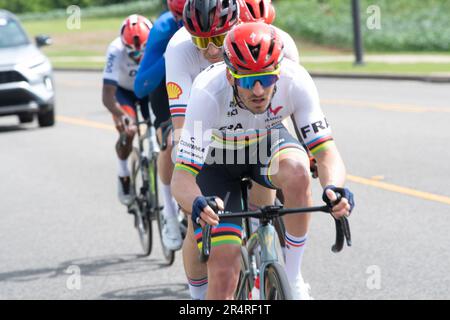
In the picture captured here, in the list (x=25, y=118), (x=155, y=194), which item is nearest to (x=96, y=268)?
(x=155, y=194)

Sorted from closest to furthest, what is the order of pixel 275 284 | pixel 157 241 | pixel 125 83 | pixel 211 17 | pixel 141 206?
pixel 275 284 < pixel 211 17 < pixel 141 206 < pixel 157 241 < pixel 125 83

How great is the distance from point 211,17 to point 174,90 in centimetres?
74

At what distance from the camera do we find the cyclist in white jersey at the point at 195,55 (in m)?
5.61

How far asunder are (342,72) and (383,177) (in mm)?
15593

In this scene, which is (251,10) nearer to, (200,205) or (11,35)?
(200,205)

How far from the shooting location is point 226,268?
5047 millimetres

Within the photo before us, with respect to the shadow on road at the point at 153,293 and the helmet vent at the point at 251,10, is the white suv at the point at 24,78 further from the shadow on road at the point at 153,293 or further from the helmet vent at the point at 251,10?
the helmet vent at the point at 251,10

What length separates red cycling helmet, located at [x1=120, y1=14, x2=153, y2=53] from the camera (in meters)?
8.51

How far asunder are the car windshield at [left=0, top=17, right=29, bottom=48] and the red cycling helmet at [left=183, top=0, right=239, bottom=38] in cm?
1289

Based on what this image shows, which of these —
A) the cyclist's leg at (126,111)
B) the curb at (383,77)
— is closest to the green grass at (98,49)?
the curb at (383,77)

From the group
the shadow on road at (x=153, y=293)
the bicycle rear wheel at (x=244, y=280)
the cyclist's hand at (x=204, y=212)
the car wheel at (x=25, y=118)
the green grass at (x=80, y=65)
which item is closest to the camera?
the cyclist's hand at (x=204, y=212)

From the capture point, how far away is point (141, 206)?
8883 mm

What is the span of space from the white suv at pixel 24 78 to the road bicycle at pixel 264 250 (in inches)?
496

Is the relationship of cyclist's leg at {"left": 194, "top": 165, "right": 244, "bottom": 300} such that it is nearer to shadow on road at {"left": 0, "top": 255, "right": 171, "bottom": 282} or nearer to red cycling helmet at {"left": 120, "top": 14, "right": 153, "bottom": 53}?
shadow on road at {"left": 0, "top": 255, "right": 171, "bottom": 282}
